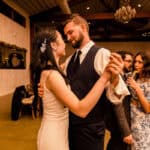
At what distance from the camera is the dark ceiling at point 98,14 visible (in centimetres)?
987

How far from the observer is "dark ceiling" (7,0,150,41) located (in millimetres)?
9867

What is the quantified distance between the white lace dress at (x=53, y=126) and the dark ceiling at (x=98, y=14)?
6562 millimetres

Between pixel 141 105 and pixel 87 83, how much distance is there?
3.03 feet

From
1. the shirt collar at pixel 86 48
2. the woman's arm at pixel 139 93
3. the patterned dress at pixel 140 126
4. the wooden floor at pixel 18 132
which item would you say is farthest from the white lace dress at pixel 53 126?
the wooden floor at pixel 18 132

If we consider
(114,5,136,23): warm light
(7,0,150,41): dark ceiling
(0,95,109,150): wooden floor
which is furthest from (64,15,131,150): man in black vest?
(7,0,150,41): dark ceiling

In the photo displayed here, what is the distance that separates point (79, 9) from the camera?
1159 centimetres

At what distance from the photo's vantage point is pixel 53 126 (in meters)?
1.61

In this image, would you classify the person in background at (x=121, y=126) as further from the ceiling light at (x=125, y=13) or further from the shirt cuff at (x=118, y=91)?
the ceiling light at (x=125, y=13)

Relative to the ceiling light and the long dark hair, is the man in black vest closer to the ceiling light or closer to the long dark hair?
the long dark hair

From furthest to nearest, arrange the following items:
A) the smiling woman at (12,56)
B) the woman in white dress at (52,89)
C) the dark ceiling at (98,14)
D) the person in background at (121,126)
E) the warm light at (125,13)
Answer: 1. the dark ceiling at (98,14)
2. the smiling woman at (12,56)
3. the warm light at (125,13)
4. the person in background at (121,126)
5. the woman in white dress at (52,89)

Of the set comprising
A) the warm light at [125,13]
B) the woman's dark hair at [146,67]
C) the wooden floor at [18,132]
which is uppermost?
the warm light at [125,13]

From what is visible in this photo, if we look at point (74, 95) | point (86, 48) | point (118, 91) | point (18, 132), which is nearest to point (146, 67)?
point (86, 48)

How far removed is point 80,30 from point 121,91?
1.95 feet

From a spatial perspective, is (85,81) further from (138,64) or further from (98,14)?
(98,14)
